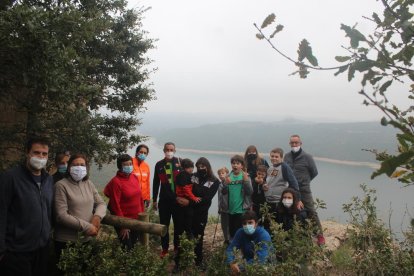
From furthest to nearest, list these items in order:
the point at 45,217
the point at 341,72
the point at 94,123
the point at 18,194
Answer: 1. the point at 94,123
2. the point at 45,217
3. the point at 18,194
4. the point at 341,72

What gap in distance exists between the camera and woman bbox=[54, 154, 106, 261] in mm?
3908

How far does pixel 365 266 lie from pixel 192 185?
298 centimetres

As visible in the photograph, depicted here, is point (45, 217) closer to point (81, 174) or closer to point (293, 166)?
point (81, 174)

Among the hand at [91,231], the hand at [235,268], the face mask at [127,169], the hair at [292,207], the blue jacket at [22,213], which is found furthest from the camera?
the hair at [292,207]

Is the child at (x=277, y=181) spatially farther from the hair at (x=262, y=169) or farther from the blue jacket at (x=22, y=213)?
the blue jacket at (x=22, y=213)

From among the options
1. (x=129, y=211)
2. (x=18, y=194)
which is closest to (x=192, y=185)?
(x=129, y=211)

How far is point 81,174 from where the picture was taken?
418cm

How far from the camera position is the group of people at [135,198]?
340cm

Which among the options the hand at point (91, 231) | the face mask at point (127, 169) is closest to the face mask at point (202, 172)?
the face mask at point (127, 169)

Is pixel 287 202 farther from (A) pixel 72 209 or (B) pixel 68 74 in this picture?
(B) pixel 68 74

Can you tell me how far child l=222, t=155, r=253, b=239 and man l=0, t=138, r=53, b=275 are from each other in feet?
10.3

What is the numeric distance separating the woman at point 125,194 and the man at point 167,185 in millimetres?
756

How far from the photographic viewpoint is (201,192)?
233 inches

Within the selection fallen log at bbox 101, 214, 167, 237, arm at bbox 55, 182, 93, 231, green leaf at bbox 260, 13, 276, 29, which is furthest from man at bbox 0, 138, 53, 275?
green leaf at bbox 260, 13, 276, 29
